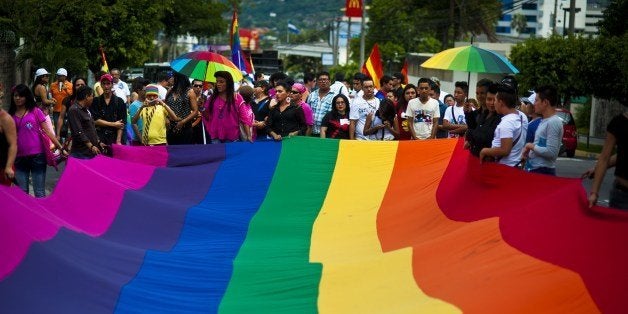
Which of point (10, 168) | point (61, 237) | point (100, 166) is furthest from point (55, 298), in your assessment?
point (100, 166)

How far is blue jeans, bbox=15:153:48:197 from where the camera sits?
12.5 m

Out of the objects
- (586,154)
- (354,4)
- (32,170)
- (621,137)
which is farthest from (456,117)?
(354,4)

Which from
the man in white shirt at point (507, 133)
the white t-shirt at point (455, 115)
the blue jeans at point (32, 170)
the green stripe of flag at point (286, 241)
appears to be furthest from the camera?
the white t-shirt at point (455, 115)

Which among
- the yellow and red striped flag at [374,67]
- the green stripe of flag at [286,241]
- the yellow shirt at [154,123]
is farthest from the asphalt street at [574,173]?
the green stripe of flag at [286,241]

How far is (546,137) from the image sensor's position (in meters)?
10.8

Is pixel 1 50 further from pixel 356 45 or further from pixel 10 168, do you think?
pixel 356 45

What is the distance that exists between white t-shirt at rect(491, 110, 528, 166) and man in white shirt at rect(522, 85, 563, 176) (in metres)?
0.17

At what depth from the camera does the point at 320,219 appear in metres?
12.0

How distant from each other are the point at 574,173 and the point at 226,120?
11.3 m

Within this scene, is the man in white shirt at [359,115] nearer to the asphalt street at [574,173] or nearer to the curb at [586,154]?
the asphalt street at [574,173]

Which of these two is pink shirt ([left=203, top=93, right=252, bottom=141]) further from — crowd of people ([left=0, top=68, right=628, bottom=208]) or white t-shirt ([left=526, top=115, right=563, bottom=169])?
white t-shirt ([left=526, top=115, right=563, bottom=169])

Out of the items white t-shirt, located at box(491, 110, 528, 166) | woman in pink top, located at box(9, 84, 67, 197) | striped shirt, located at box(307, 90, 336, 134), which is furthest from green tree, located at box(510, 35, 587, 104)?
woman in pink top, located at box(9, 84, 67, 197)

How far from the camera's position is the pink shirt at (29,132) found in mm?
12320

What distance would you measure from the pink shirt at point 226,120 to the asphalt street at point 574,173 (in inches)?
111
